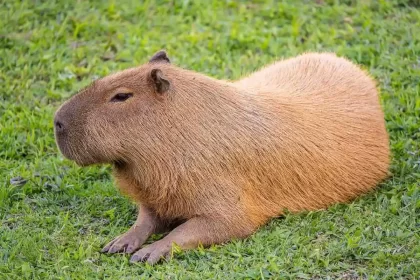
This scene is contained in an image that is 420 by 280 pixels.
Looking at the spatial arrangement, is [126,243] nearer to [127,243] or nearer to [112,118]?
[127,243]

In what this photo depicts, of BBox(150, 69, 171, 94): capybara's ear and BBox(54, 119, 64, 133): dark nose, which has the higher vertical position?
BBox(150, 69, 171, 94): capybara's ear

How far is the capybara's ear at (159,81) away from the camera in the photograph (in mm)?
5785

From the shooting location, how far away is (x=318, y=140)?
20.3 feet

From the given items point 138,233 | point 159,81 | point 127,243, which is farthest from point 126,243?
point 159,81

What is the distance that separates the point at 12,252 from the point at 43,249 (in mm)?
223

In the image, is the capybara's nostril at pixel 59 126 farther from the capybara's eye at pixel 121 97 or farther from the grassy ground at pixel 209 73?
the grassy ground at pixel 209 73

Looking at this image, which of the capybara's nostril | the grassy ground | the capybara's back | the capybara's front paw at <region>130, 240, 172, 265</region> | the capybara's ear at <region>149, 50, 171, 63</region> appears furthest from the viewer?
the capybara's ear at <region>149, 50, 171, 63</region>

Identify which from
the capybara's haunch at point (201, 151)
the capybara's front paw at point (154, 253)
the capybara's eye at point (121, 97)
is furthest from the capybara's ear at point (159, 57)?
the capybara's front paw at point (154, 253)

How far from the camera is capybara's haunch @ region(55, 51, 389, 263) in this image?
18.9ft

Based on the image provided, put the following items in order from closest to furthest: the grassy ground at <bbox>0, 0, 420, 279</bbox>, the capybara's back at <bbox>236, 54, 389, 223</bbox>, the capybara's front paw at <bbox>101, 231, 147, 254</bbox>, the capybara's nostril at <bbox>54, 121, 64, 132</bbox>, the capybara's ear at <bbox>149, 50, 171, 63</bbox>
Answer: the grassy ground at <bbox>0, 0, 420, 279</bbox>, the capybara's front paw at <bbox>101, 231, 147, 254</bbox>, the capybara's nostril at <bbox>54, 121, 64, 132</bbox>, the capybara's back at <bbox>236, 54, 389, 223</bbox>, the capybara's ear at <bbox>149, 50, 171, 63</bbox>

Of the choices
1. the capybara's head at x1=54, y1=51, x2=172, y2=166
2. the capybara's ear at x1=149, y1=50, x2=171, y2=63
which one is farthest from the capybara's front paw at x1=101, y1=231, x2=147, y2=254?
the capybara's ear at x1=149, y1=50, x2=171, y2=63

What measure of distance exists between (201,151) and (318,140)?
37.0 inches

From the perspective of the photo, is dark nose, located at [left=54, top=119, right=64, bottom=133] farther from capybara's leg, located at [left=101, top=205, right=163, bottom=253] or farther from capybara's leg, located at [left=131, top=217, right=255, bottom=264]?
capybara's leg, located at [left=131, top=217, right=255, bottom=264]

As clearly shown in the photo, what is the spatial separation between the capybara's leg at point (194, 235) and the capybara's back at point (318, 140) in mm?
256
